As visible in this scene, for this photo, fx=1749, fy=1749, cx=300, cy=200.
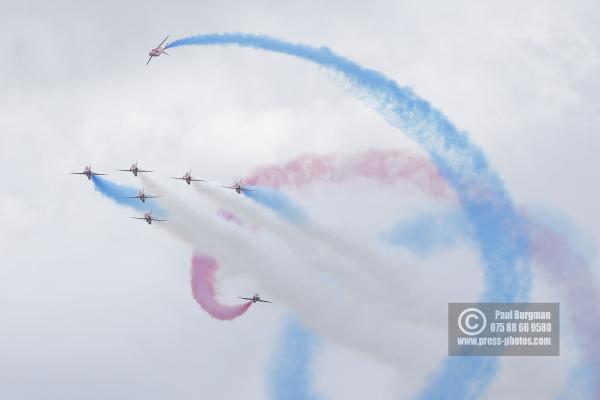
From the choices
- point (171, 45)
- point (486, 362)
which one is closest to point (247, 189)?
point (171, 45)

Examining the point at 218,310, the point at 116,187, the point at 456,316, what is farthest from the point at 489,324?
the point at 116,187

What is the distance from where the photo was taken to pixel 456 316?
13988 centimetres

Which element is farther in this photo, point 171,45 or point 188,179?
point 188,179

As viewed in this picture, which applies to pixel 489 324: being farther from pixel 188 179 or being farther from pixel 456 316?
pixel 188 179

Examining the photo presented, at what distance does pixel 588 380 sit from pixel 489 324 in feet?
31.2

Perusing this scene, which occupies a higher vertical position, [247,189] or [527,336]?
[247,189]

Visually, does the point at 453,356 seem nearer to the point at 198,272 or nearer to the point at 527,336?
the point at 527,336

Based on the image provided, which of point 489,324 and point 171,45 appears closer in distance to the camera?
point 171,45

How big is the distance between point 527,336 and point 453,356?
21.4 ft

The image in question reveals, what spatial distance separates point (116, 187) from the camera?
464ft

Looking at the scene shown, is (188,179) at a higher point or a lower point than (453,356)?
higher

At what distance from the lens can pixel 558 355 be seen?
140625 mm

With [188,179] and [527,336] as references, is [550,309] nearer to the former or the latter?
[527,336]


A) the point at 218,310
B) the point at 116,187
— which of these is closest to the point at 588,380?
the point at 218,310
